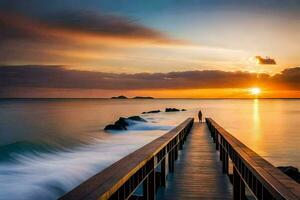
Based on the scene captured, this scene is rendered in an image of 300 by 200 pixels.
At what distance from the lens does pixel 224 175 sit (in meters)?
9.05

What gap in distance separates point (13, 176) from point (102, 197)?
14.1m

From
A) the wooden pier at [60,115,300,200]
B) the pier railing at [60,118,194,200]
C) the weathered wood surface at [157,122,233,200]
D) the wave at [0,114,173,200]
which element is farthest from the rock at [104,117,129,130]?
the pier railing at [60,118,194,200]

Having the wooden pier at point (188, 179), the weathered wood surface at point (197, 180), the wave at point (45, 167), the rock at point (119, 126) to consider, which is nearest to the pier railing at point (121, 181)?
the wooden pier at point (188, 179)

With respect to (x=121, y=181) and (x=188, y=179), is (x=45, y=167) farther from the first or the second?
(x=121, y=181)

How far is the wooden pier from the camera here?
3.42 metres

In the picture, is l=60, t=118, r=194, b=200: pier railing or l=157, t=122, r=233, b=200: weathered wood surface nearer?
l=60, t=118, r=194, b=200: pier railing

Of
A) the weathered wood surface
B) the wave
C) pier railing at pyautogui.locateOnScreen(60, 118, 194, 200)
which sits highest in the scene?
pier railing at pyautogui.locateOnScreen(60, 118, 194, 200)

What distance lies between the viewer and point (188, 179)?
27.9ft

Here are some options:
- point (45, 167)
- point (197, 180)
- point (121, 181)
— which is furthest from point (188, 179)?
point (45, 167)

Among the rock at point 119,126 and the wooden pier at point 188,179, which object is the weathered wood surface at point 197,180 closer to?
the wooden pier at point 188,179

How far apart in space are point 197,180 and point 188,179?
0.85 feet

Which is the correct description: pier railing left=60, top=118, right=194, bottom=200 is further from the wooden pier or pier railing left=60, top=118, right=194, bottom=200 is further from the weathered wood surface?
the weathered wood surface

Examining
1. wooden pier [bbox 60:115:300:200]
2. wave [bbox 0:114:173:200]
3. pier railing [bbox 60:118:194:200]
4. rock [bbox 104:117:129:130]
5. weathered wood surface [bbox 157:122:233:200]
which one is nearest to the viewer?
pier railing [bbox 60:118:194:200]

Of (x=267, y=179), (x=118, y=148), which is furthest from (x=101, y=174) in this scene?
(x=118, y=148)
